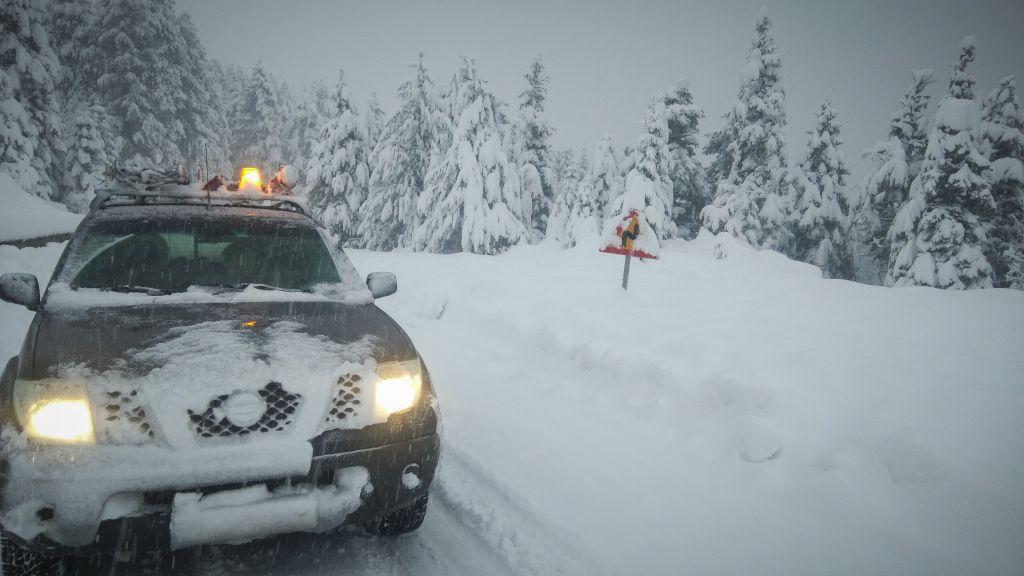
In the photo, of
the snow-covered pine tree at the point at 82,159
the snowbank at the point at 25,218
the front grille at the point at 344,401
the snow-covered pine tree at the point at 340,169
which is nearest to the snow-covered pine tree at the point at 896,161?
the snow-covered pine tree at the point at 340,169

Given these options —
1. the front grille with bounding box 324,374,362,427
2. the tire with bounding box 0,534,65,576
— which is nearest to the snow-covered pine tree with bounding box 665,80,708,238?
the front grille with bounding box 324,374,362,427

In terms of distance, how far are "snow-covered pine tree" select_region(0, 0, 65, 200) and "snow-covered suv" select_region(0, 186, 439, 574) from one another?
26.8 meters

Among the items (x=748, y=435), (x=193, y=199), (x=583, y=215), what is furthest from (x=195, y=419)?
(x=583, y=215)

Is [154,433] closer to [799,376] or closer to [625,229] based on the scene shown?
[799,376]

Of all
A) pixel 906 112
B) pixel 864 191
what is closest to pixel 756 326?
pixel 864 191

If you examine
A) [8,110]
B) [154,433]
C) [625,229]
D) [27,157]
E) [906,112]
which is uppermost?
[906,112]

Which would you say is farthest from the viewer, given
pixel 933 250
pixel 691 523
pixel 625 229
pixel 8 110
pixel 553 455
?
pixel 8 110

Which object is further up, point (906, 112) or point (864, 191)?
point (906, 112)

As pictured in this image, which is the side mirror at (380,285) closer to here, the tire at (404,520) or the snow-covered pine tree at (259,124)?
the tire at (404,520)

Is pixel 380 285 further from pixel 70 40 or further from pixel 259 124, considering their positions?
pixel 259 124

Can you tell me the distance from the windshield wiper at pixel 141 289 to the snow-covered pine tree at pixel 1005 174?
26193 millimetres

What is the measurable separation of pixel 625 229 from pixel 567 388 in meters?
3.00

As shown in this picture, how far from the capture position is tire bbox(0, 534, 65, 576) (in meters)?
2.00

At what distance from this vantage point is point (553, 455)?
3873mm
